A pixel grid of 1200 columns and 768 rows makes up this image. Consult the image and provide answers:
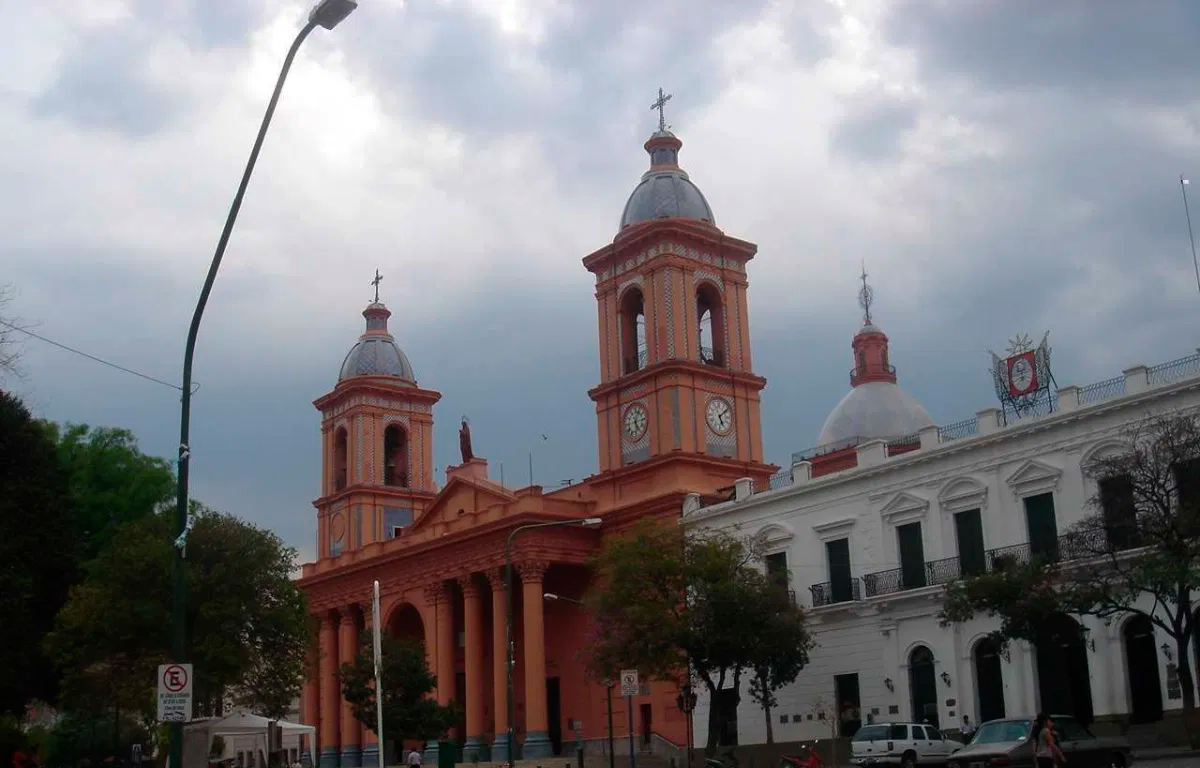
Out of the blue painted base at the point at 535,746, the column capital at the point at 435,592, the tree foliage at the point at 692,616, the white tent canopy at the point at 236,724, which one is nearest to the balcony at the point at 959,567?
the tree foliage at the point at 692,616

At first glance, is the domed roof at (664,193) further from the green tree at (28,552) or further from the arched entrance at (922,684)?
the green tree at (28,552)

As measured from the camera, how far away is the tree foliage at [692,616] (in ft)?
122

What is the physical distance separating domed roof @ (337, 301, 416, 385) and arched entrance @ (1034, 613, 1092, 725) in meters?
44.0

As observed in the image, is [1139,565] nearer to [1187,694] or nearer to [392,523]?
[1187,694]

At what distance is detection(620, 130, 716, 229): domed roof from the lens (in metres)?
54.6

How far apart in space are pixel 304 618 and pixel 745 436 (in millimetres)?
20445

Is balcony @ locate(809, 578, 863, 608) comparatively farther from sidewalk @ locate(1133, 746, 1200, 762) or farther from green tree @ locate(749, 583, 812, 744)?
sidewalk @ locate(1133, 746, 1200, 762)

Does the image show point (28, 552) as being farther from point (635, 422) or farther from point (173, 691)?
point (173, 691)

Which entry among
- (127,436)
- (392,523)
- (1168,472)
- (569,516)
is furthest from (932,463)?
(392,523)

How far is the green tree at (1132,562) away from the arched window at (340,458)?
44.9 metres

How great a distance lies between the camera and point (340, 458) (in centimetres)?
7269

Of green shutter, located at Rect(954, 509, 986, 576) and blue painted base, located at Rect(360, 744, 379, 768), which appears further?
blue painted base, located at Rect(360, 744, 379, 768)

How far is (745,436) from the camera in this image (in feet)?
173

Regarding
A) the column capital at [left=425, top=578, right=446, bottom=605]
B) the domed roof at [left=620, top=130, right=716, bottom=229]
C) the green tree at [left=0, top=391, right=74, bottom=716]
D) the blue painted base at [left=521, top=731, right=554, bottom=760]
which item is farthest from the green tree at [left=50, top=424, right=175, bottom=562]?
the domed roof at [left=620, top=130, right=716, bottom=229]
